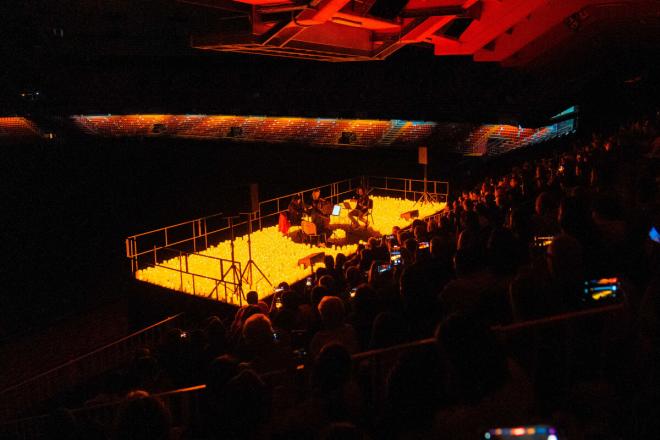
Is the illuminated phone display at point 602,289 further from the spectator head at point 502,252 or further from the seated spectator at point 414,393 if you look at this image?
the seated spectator at point 414,393

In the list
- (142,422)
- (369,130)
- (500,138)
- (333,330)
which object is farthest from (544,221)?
(369,130)

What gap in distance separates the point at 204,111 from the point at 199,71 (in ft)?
8.57

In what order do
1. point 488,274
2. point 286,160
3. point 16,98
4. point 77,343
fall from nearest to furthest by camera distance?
point 488,274
point 77,343
point 286,160
point 16,98

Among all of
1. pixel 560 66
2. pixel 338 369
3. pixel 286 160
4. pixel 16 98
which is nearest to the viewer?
pixel 338 369

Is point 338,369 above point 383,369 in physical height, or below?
above

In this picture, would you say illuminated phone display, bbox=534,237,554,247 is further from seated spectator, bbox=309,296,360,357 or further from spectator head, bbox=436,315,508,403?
spectator head, bbox=436,315,508,403

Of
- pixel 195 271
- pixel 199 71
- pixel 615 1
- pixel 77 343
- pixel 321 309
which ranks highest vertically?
pixel 199 71

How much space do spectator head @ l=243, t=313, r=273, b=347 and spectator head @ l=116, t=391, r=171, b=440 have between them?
1.50 meters

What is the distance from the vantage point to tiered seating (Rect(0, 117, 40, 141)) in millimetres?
29758

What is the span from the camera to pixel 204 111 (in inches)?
1240

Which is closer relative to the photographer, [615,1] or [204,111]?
[615,1]

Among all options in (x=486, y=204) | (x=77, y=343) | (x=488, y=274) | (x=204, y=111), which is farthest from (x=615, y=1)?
→ (x=204, y=111)

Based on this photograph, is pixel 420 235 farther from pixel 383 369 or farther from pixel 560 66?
pixel 560 66

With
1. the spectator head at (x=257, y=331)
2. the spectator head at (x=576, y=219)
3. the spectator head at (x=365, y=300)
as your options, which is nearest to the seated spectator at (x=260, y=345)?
the spectator head at (x=257, y=331)
